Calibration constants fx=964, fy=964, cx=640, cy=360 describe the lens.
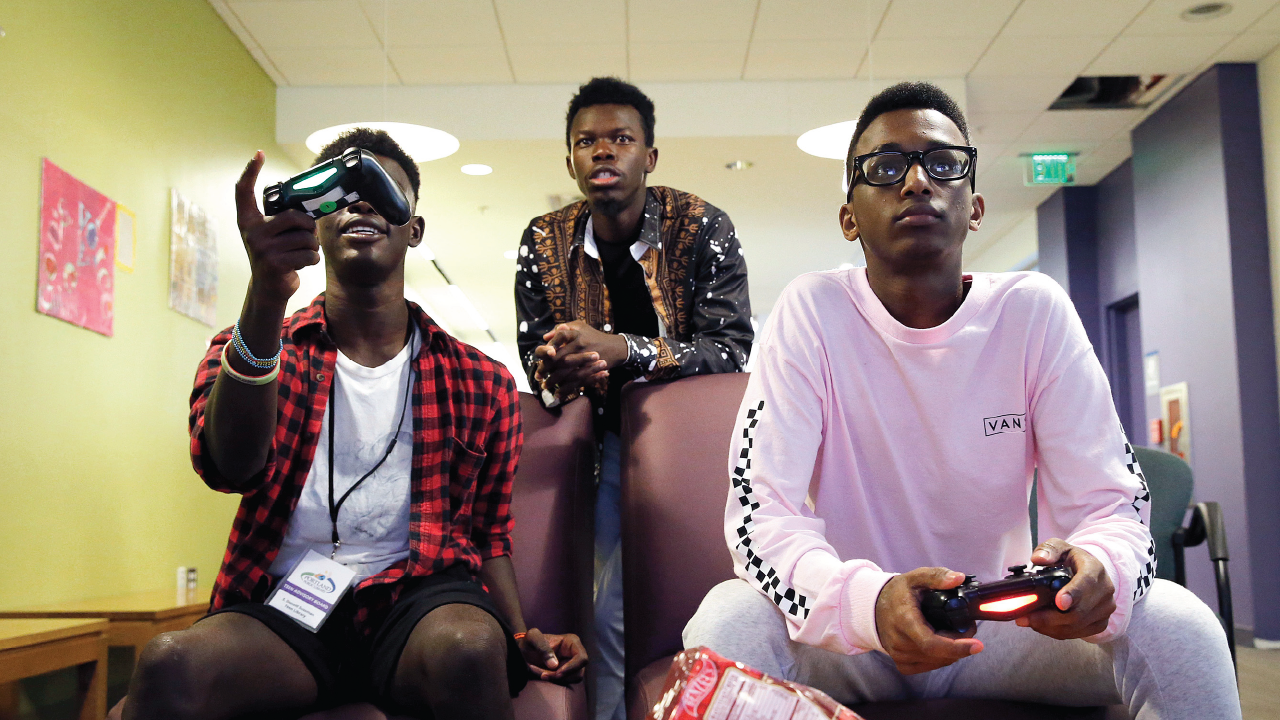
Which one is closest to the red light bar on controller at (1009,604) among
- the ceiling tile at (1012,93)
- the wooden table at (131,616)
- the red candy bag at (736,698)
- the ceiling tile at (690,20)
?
the red candy bag at (736,698)

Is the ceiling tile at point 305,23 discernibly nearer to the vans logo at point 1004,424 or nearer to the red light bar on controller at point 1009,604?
the vans logo at point 1004,424

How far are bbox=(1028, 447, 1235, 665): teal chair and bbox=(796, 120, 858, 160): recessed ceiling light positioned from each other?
251 centimetres

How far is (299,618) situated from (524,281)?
1133 millimetres

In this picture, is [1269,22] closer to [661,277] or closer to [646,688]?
[661,277]

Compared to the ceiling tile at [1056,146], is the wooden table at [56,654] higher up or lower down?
lower down

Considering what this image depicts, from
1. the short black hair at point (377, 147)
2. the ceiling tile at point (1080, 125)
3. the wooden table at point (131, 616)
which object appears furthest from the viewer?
the ceiling tile at point (1080, 125)

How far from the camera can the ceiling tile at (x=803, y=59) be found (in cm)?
595

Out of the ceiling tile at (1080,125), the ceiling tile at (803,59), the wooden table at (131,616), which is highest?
the ceiling tile at (803,59)

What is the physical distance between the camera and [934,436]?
1407mm

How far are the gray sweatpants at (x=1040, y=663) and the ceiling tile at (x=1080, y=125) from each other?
6593 millimetres

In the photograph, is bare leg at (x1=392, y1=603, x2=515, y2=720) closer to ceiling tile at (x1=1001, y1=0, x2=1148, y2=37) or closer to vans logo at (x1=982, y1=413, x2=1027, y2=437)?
vans logo at (x1=982, y1=413, x2=1027, y2=437)

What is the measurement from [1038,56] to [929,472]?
555 cm

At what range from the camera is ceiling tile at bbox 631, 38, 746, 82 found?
5949mm

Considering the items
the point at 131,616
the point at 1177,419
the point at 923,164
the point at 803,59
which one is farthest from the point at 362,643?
the point at 1177,419
